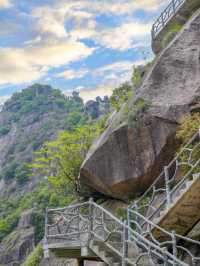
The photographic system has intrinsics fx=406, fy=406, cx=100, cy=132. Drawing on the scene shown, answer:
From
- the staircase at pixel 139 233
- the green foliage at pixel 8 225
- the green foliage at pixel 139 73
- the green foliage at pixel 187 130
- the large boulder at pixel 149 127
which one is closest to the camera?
the staircase at pixel 139 233

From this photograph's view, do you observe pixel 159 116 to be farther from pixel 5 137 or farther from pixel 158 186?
pixel 5 137

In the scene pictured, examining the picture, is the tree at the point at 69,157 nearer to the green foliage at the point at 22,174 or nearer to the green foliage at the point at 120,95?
the green foliage at the point at 120,95

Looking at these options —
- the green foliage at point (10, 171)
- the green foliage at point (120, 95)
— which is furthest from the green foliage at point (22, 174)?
the green foliage at point (120, 95)

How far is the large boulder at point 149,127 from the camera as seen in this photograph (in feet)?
54.1

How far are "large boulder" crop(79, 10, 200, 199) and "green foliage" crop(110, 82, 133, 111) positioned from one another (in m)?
2.46

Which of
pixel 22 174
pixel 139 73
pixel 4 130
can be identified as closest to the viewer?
pixel 139 73

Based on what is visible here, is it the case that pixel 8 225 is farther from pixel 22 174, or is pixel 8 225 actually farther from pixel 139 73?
pixel 139 73

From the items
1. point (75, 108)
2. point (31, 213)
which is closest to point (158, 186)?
point (31, 213)

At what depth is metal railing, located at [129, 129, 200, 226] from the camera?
10977mm

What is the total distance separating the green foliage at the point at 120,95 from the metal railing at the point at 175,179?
18.7ft

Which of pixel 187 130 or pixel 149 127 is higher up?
pixel 149 127

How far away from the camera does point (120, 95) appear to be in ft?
70.0

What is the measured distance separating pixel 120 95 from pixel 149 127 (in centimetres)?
504

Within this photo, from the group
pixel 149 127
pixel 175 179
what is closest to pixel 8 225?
pixel 149 127
